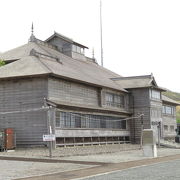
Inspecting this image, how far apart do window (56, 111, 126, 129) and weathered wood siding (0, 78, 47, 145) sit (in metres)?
1.71

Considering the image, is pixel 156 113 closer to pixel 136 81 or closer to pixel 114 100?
pixel 136 81

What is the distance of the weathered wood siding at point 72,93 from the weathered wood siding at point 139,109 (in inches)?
317

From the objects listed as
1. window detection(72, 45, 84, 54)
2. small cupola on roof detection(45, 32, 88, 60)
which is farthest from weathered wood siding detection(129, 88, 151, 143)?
window detection(72, 45, 84, 54)

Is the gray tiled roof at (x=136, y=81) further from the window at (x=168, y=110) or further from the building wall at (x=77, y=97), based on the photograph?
the window at (x=168, y=110)

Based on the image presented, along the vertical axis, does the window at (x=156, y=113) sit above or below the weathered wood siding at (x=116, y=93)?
below

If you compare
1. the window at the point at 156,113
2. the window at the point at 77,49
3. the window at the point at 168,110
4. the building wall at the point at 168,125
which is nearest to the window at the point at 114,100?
the window at the point at 156,113

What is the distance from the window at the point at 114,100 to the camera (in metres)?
43.1

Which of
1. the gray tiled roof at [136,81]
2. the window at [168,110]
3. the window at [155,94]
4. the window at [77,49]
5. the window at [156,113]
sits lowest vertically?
the window at [156,113]

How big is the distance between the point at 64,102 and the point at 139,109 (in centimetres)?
1604

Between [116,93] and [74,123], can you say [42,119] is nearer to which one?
[74,123]

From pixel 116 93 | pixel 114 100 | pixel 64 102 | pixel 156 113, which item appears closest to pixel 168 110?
pixel 156 113

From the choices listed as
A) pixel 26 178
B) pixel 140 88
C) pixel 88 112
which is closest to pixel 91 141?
pixel 88 112

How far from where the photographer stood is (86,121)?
3716cm

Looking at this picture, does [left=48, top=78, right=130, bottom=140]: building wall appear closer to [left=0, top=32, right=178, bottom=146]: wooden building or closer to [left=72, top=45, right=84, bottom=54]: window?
[left=0, top=32, right=178, bottom=146]: wooden building
